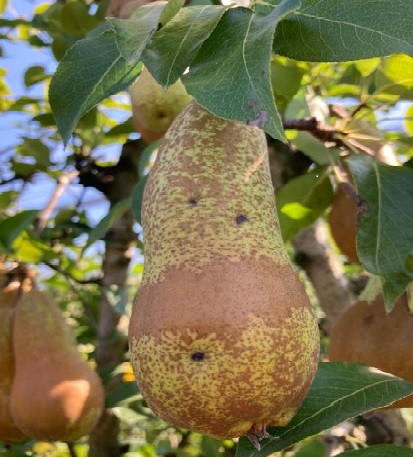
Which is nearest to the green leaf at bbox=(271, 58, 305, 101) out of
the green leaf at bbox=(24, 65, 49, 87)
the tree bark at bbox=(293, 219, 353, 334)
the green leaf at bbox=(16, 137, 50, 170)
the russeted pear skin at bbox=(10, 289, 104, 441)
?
the tree bark at bbox=(293, 219, 353, 334)

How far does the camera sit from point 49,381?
114 cm

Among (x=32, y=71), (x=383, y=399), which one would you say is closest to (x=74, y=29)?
(x=32, y=71)

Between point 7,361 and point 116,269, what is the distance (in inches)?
13.6

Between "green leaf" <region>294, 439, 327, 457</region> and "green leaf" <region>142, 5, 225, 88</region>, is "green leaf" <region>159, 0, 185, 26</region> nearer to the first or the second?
"green leaf" <region>142, 5, 225, 88</region>

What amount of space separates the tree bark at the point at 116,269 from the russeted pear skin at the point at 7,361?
0.22 metres

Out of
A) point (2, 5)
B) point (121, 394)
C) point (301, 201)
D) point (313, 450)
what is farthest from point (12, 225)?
point (2, 5)

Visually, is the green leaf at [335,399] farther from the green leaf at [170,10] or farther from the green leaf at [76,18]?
the green leaf at [76,18]

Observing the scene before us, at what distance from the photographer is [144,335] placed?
22.4 inches

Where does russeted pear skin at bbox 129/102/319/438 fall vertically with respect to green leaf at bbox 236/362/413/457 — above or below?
above

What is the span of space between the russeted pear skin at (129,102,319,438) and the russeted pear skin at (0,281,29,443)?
0.65m

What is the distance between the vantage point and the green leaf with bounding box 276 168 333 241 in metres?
1.10

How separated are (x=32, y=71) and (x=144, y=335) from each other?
134 centimetres

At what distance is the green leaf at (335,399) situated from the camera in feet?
2.20

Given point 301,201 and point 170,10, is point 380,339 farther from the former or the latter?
point 170,10
